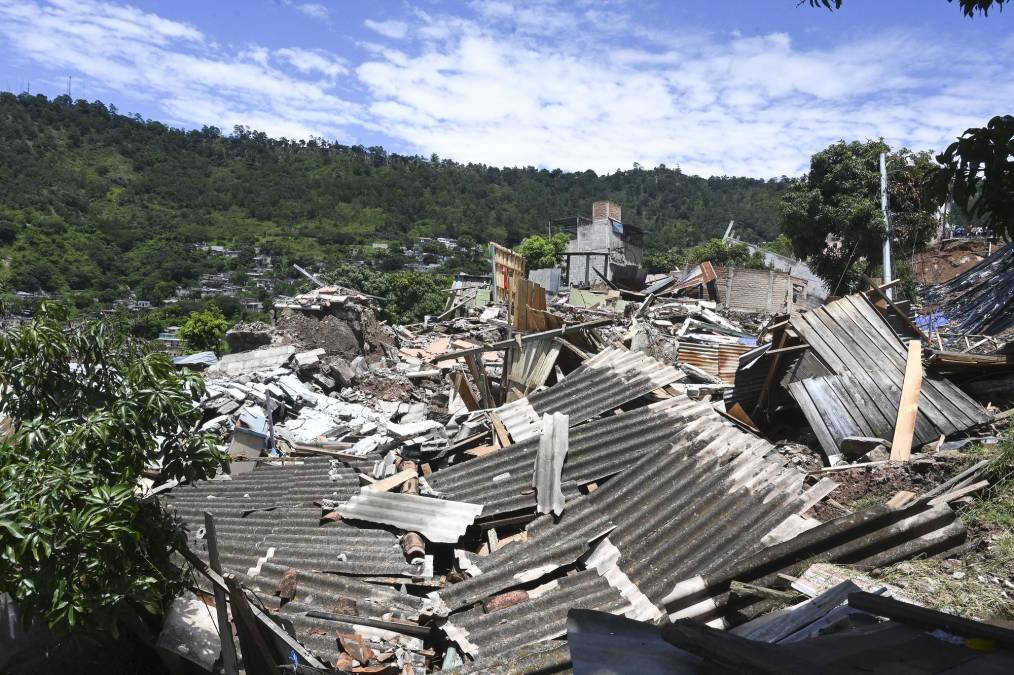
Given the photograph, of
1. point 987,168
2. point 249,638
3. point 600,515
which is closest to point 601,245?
point 600,515

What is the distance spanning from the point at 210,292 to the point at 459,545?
6838cm

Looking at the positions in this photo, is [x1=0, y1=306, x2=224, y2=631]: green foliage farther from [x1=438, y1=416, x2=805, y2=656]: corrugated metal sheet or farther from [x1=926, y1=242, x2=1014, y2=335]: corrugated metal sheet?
[x1=926, y1=242, x2=1014, y2=335]: corrugated metal sheet

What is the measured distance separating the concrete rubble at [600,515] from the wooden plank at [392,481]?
3 centimetres

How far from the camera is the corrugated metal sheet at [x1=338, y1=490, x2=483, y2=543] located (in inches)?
210

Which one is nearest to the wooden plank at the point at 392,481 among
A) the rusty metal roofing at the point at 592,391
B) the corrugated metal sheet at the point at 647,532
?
the rusty metal roofing at the point at 592,391

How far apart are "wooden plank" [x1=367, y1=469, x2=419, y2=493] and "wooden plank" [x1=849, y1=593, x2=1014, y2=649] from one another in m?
4.28

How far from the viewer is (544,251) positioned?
47812mm

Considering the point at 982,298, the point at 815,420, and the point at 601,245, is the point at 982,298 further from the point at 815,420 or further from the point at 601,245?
the point at 601,245

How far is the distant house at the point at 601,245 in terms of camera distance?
32.2 m

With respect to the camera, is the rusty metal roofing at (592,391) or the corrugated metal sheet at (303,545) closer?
the corrugated metal sheet at (303,545)

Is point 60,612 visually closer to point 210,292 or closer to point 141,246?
point 210,292

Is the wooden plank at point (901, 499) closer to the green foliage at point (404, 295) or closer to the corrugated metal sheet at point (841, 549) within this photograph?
the corrugated metal sheet at point (841, 549)

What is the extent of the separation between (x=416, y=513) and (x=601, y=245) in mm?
32391

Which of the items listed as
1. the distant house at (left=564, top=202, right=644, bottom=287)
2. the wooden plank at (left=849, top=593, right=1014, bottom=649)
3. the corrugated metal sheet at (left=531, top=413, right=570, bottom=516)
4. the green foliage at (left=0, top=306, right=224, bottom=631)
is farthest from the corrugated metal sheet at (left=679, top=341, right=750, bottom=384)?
the distant house at (left=564, top=202, right=644, bottom=287)
